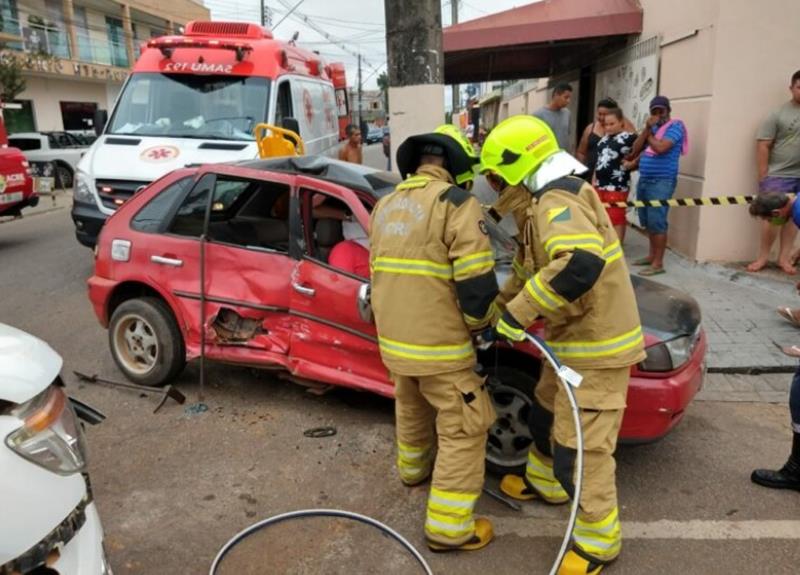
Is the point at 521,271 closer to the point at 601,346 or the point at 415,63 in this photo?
the point at 601,346

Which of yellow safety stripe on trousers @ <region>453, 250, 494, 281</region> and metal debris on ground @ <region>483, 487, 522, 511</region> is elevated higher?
yellow safety stripe on trousers @ <region>453, 250, 494, 281</region>

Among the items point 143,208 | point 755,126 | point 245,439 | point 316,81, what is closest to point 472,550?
point 245,439

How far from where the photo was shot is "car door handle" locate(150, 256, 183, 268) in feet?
14.0

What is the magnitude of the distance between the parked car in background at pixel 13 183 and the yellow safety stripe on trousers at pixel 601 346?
898 centimetres

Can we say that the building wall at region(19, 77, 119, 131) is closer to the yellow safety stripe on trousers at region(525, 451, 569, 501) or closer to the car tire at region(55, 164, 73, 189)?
the car tire at region(55, 164, 73, 189)

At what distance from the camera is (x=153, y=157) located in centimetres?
691

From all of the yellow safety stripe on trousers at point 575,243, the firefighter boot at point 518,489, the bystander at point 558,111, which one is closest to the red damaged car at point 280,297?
the firefighter boot at point 518,489

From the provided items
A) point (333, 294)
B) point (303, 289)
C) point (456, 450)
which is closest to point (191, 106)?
point (303, 289)

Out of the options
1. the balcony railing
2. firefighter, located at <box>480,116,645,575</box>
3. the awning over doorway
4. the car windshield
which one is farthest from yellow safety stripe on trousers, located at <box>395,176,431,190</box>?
the balcony railing

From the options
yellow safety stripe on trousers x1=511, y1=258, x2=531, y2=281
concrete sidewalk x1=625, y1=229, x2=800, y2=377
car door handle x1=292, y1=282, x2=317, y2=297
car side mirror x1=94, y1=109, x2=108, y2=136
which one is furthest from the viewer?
car side mirror x1=94, y1=109, x2=108, y2=136

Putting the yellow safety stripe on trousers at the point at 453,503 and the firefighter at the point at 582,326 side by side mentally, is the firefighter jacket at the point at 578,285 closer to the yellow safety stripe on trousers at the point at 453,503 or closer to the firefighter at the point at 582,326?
the firefighter at the point at 582,326

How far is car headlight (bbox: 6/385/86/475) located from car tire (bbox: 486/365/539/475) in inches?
79.4

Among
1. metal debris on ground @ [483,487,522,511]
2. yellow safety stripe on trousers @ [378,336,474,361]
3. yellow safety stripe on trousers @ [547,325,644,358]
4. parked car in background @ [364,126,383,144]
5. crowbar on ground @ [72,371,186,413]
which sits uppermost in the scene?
yellow safety stripe on trousers @ [547,325,644,358]

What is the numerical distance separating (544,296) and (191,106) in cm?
610
